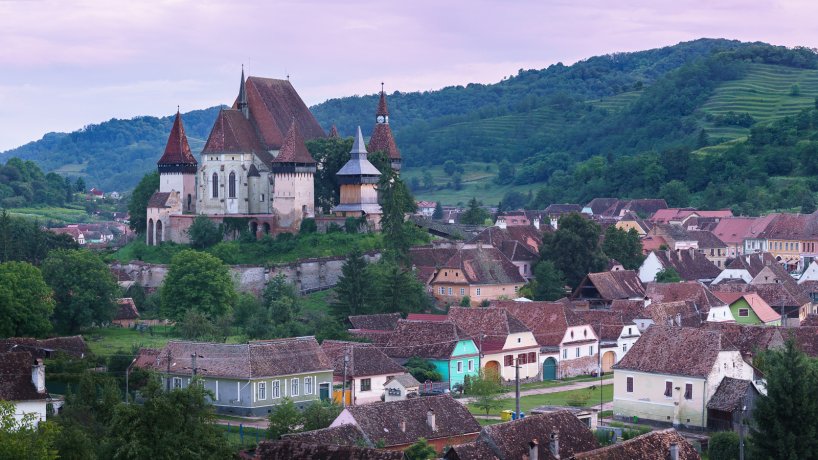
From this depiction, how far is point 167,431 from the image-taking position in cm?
3366

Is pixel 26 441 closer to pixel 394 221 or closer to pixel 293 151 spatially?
pixel 394 221

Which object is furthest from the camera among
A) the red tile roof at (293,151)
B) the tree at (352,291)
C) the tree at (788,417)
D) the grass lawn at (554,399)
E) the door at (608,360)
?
the red tile roof at (293,151)

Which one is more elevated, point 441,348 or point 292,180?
point 292,180

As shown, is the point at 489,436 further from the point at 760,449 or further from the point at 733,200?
the point at 733,200

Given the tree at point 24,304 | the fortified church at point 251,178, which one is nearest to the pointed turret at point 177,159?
the fortified church at point 251,178

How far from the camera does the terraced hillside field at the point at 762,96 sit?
160 m

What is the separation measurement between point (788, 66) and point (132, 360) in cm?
14876

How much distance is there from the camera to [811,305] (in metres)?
78.7

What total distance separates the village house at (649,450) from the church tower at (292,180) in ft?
156

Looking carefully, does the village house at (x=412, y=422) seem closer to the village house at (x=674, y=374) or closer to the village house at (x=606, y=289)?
Answer: the village house at (x=674, y=374)

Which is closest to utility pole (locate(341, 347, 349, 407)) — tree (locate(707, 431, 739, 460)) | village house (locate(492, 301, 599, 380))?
village house (locate(492, 301, 599, 380))

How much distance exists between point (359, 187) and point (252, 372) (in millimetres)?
32032

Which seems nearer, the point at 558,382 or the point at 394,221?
the point at 558,382

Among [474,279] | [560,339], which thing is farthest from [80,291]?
[560,339]
